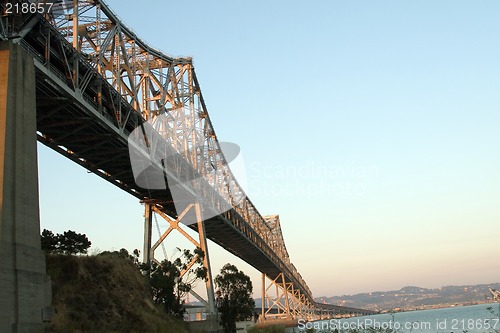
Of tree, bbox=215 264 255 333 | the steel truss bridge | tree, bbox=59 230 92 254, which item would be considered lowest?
tree, bbox=215 264 255 333

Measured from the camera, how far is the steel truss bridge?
21.6 m

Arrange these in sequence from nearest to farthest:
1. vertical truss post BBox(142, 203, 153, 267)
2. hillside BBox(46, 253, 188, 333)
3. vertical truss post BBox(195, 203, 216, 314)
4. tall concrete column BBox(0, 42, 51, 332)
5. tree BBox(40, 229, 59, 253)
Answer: tall concrete column BBox(0, 42, 51, 332) → hillside BBox(46, 253, 188, 333) → tree BBox(40, 229, 59, 253) → vertical truss post BBox(195, 203, 216, 314) → vertical truss post BBox(142, 203, 153, 267)

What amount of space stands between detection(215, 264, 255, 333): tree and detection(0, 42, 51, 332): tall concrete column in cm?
2716

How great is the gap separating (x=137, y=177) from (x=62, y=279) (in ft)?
42.9

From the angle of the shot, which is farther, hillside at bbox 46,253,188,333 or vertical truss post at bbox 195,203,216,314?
vertical truss post at bbox 195,203,216,314

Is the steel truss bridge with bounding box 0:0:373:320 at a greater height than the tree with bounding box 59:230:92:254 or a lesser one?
greater

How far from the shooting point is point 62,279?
22859 millimetres

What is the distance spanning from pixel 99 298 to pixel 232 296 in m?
22.3

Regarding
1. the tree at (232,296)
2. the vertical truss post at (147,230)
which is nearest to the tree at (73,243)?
the vertical truss post at (147,230)

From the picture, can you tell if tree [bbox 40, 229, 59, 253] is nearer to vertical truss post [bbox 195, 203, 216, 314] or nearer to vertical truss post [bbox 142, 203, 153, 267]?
vertical truss post [bbox 142, 203, 153, 267]

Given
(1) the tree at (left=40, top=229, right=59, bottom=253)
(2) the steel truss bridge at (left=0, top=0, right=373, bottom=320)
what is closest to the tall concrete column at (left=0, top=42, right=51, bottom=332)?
(2) the steel truss bridge at (left=0, top=0, right=373, bottom=320)

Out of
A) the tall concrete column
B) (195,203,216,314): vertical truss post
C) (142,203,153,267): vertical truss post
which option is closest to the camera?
the tall concrete column

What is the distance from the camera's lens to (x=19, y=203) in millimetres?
16875

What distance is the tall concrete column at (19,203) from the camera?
15867 mm
